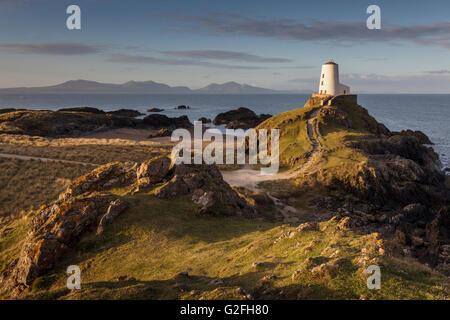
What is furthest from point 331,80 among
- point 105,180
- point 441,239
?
point 105,180

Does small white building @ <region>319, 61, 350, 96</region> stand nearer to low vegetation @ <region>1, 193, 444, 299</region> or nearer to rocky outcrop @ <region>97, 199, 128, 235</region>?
low vegetation @ <region>1, 193, 444, 299</region>

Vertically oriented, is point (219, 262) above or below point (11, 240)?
above

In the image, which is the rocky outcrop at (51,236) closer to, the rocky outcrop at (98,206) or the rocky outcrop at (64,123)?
the rocky outcrop at (98,206)

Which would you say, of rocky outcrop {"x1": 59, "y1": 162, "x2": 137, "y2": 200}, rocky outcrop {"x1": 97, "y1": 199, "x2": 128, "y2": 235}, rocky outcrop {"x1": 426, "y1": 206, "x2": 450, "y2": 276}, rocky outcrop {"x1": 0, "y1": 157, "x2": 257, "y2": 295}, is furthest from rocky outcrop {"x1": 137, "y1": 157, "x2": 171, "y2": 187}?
rocky outcrop {"x1": 426, "y1": 206, "x2": 450, "y2": 276}

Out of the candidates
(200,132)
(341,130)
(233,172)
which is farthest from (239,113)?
(233,172)

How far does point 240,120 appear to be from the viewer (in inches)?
4515

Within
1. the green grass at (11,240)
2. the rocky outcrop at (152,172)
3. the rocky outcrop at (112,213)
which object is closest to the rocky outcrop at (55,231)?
the rocky outcrop at (112,213)

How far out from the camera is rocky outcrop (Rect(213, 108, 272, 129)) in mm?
109750

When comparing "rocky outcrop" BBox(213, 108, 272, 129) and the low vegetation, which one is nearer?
the low vegetation

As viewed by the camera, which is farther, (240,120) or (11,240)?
(240,120)

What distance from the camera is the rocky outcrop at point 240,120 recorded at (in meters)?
110

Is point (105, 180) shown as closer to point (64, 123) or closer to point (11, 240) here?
point (11, 240)
